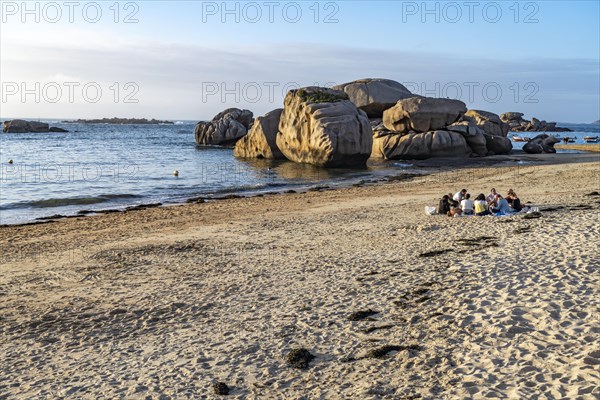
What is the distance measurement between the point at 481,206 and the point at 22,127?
12097 cm

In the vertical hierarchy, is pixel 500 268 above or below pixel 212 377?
above

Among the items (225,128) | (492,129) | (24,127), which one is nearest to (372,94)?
(492,129)

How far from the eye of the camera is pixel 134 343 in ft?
29.4

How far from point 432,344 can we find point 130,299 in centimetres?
576

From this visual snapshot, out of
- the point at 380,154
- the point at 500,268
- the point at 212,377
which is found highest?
the point at 380,154

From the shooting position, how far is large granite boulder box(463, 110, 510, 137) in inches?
2104

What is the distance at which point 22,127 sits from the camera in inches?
4727

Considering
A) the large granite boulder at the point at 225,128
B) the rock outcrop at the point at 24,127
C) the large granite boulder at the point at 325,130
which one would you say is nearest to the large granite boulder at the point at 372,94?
the large granite boulder at the point at 325,130

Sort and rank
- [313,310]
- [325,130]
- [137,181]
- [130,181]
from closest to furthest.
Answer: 1. [313,310]
2. [130,181]
3. [137,181]
4. [325,130]

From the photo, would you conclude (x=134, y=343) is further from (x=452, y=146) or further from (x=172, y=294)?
(x=452, y=146)

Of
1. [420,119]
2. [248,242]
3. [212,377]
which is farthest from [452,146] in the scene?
[212,377]

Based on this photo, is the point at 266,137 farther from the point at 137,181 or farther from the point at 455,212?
the point at 455,212

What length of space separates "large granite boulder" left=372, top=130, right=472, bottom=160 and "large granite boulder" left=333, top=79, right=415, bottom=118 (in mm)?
7825

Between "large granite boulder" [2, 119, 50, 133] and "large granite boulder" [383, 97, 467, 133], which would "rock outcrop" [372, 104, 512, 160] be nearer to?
"large granite boulder" [383, 97, 467, 133]
